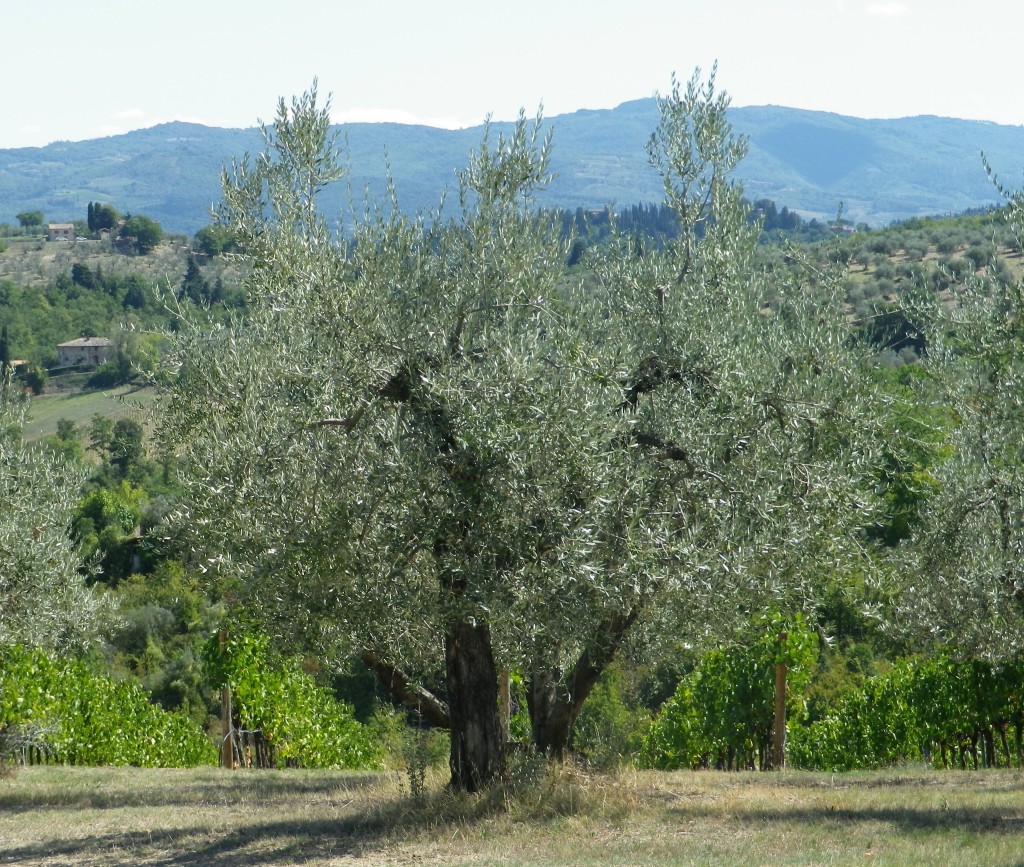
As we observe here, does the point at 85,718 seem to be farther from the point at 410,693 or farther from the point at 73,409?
the point at 73,409

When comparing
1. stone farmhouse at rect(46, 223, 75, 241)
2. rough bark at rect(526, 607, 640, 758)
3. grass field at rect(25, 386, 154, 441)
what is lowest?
grass field at rect(25, 386, 154, 441)

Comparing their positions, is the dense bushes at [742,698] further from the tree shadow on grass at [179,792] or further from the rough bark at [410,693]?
the rough bark at [410,693]

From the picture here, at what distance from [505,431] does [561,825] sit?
3589 millimetres

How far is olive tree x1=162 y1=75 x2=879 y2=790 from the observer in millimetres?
8602

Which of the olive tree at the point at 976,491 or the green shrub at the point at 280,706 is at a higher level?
the olive tree at the point at 976,491

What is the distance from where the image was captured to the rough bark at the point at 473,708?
9.97 m

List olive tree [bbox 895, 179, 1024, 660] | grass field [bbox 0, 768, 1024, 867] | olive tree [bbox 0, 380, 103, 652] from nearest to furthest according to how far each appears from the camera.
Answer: grass field [bbox 0, 768, 1024, 867]
olive tree [bbox 895, 179, 1024, 660]
olive tree [bbox 0, 380, 103, 652]

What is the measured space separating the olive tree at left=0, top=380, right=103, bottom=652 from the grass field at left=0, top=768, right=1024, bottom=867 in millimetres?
2252

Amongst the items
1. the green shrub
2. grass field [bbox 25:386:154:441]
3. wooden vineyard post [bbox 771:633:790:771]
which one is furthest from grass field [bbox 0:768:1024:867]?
grass field [bbox 25:386:154:441]

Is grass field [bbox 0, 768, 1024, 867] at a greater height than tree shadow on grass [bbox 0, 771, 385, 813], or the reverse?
grass field [bbox 0, 768, 1024, 867]

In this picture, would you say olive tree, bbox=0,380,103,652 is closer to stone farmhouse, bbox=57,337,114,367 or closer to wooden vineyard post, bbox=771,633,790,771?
wooden vineyard post, bbox=771,633,790,771

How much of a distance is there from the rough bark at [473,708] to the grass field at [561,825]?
31 centimetres

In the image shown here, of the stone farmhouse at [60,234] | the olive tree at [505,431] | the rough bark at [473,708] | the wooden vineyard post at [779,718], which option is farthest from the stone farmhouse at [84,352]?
the rough bark at [473,708]

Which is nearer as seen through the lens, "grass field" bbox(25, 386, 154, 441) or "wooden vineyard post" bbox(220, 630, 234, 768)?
"wooden vineyard post" bbox(220, 630, 234, 768)
